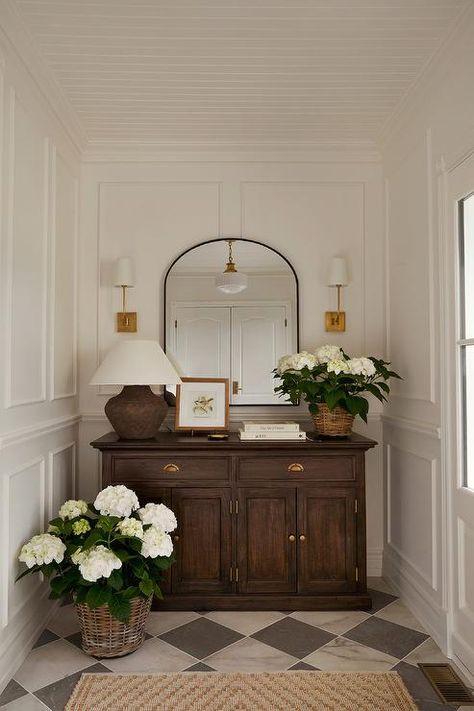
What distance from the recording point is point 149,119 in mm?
3320

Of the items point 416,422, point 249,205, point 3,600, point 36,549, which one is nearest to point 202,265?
point 249,205

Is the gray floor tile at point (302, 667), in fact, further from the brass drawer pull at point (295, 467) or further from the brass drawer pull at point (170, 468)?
the brass drawer pull at point (170, 468)

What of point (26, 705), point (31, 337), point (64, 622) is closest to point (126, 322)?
point (31, 337)

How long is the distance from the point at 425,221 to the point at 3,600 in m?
2.55

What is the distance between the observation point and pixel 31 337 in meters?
2.78

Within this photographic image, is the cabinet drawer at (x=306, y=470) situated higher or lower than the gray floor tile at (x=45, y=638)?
higher

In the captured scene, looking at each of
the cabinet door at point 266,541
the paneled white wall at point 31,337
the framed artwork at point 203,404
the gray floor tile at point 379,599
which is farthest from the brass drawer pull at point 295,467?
the paneled white wall at point 31,337

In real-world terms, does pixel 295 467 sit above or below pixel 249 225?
below

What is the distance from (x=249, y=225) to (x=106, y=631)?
7.86 feet

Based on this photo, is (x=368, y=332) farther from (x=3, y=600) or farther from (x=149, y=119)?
(x=3, y=600)

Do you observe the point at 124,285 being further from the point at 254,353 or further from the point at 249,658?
the point at 249,658

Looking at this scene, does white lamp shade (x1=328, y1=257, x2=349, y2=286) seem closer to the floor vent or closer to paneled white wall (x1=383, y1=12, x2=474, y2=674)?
paneled white wall (x1=383, y1=12, x2=474, y2=674)

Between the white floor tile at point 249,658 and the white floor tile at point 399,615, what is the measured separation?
2.16 feet

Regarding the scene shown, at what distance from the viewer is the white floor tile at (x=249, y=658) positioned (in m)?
2.46
